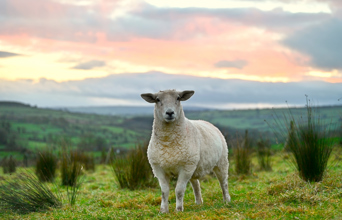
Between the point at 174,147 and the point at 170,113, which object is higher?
the point at 170,113

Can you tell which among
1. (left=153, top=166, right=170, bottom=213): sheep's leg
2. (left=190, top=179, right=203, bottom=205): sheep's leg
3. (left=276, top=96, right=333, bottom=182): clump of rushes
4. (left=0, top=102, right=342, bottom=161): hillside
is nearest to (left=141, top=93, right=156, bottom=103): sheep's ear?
(left=153, top=166, right=170, bottom=213): sheep's leg

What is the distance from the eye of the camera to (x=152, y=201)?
7.35 metres

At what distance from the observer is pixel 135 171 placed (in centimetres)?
937

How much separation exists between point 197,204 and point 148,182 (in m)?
2.82

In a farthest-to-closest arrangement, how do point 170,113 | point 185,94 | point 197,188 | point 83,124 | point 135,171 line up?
1. point 83,124
2. point 135,171
3. point 197,188
4. point 185,94
5. point 170,113

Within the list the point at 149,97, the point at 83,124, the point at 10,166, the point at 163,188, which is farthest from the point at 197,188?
the point at 83,124

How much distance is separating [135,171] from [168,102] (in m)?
3.95

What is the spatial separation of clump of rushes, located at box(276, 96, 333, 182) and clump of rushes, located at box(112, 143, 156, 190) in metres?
4.02

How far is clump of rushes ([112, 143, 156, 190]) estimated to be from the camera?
30.2 feet

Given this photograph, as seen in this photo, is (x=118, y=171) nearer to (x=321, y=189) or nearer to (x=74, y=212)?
(x=74, y=212)

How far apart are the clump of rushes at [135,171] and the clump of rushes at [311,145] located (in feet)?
13.2

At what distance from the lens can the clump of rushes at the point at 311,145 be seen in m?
7.18

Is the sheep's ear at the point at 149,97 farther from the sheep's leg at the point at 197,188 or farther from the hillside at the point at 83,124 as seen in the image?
the hillside at the point at 83,124

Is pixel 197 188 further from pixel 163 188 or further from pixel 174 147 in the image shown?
pixel 174 147
